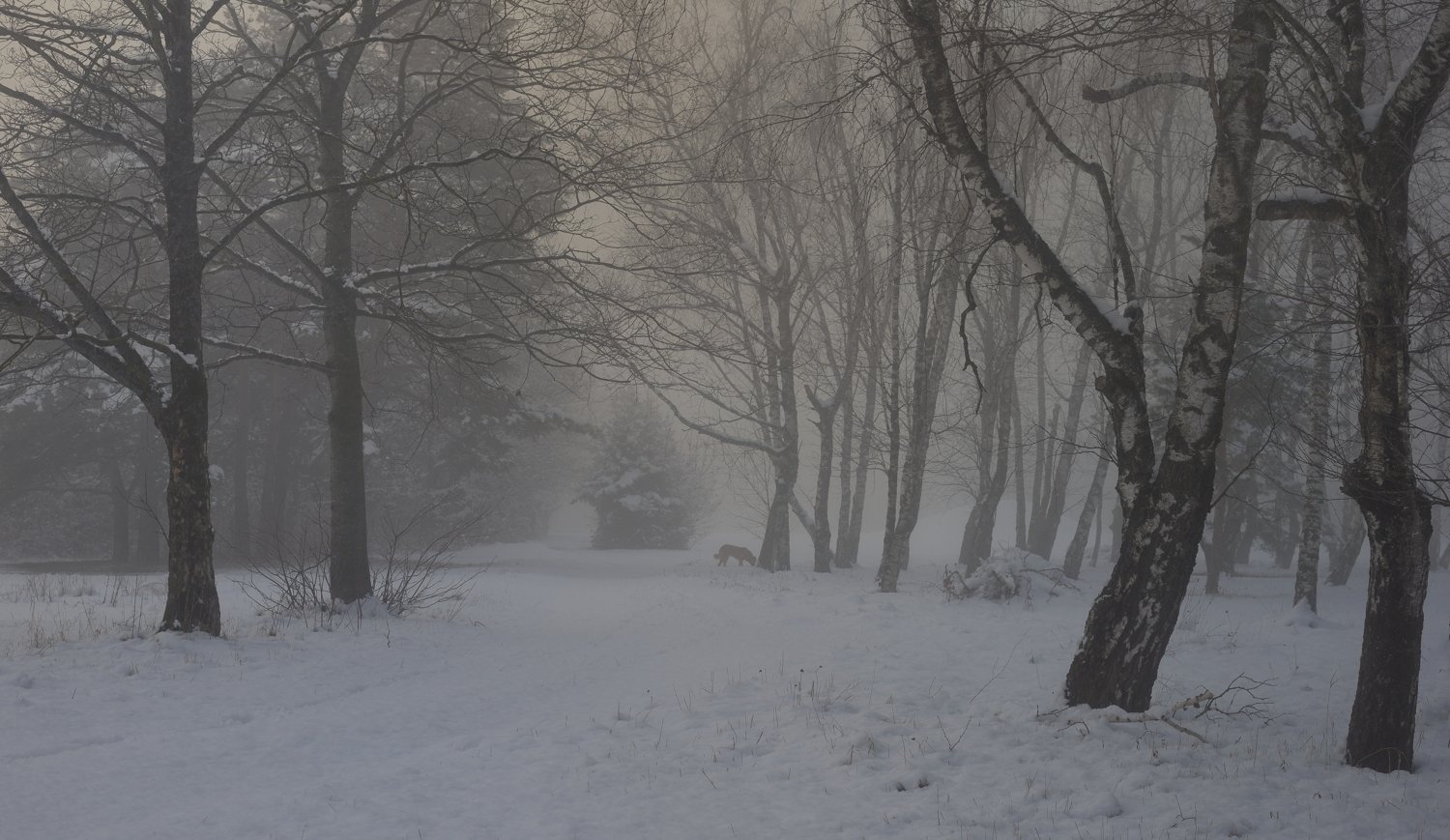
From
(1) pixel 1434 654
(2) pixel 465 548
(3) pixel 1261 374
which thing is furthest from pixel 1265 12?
(2) pixel 465 548

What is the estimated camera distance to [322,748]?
5.56 m

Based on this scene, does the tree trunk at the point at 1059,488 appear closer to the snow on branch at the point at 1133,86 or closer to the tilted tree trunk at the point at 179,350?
the snow on branch at the point at 1133,86

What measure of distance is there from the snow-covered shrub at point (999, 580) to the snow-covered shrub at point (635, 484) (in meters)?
21.8

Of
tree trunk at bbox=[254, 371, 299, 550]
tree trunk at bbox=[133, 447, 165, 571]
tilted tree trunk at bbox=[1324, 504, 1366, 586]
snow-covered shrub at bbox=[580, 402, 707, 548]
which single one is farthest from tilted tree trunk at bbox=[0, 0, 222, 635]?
snow-covered shrub at bbox=[580, 402, 707, 548]

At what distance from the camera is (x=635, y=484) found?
1366 inches

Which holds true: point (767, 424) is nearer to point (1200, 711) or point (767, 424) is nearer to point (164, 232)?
point (164, 232)

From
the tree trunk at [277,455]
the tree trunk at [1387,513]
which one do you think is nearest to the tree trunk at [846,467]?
the tree trunk at [277,455]

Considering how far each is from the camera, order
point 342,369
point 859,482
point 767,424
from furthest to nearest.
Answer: point 859,482 → point 767,424 → point 342,369

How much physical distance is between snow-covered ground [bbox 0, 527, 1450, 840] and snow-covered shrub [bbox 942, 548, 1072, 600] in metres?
3.13

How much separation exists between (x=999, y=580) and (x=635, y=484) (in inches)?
902

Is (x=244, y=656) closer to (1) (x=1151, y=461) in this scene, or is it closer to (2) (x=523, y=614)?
(2) (x=523, y=614)

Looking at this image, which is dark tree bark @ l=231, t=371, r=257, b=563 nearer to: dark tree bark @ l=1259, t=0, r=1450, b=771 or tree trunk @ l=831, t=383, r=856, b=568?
tree trunk @ l=831, t=383, r=856, b=568

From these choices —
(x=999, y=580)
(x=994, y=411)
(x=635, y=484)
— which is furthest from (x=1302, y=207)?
(x=635, y=484)

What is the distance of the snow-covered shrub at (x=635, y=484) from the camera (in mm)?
34312
